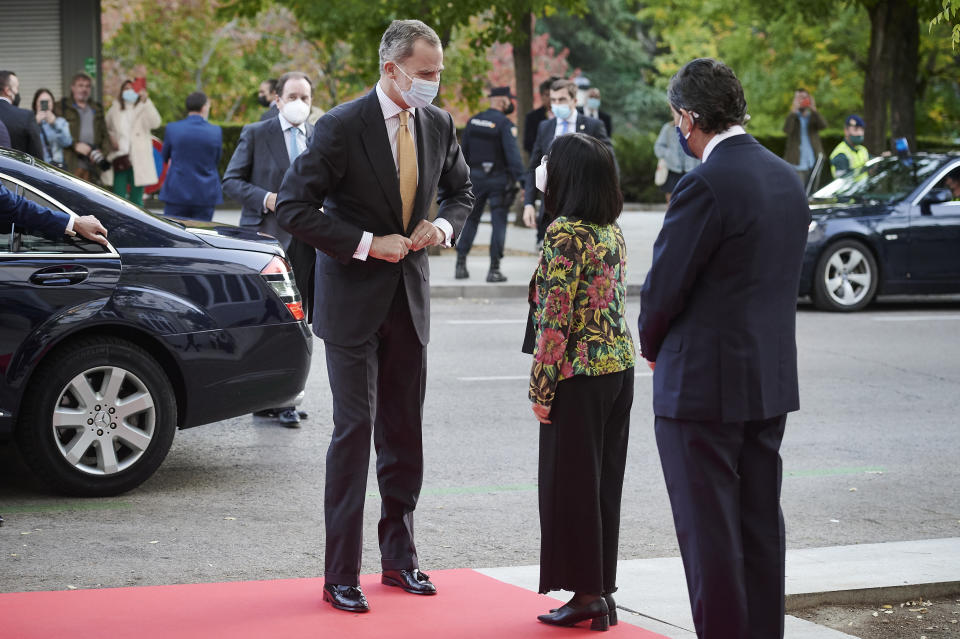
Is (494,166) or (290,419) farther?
(494,166)

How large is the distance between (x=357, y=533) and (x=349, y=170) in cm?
127

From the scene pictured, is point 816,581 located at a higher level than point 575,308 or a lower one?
lower

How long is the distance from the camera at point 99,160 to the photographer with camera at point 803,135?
952cm

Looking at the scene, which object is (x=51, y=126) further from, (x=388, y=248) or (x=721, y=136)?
(x=721, y=136)

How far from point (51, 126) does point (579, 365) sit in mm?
13031

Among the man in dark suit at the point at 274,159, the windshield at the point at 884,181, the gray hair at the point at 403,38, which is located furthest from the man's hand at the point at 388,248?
the windshield at the point at 884,181

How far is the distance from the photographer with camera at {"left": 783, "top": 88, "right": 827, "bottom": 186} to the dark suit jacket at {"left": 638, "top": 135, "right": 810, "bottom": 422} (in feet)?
55.2

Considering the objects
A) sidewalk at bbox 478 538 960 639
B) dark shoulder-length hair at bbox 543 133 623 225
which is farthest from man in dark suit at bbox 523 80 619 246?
dark shoulder-length hair at bbox 543 133 623 225

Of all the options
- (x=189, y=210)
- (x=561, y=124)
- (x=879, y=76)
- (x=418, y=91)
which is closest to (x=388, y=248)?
(x=418, y=91)

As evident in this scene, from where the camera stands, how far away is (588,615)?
4738 mm

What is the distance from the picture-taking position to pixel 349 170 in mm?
4992

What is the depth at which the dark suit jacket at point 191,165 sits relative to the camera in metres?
12.9

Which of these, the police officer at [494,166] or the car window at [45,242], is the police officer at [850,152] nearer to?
the police officer at [494,166]

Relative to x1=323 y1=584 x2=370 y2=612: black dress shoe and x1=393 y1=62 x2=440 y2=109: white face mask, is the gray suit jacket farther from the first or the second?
x1=323 y1=584 x2=370 y2=612: black dress shoe
